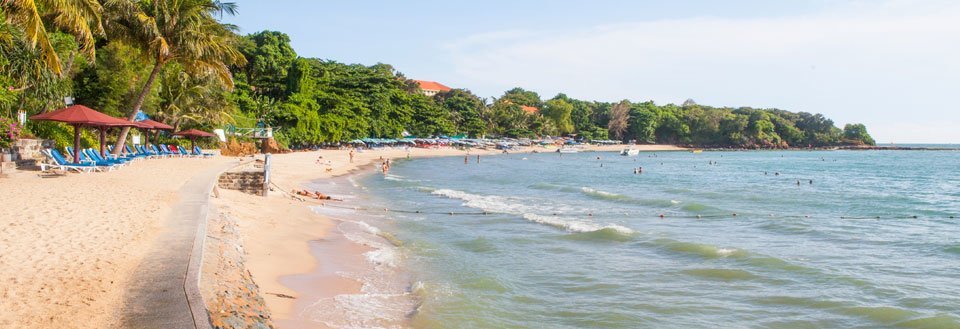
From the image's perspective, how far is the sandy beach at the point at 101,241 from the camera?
5875 mm

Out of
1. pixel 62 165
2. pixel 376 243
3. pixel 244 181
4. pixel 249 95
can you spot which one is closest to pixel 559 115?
pixel 249 95

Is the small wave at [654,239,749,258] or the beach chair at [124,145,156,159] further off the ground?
the beach chair at [124,145,156,159]

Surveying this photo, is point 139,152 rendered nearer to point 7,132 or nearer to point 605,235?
point 7,132

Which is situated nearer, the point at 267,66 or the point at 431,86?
the point at 267,66

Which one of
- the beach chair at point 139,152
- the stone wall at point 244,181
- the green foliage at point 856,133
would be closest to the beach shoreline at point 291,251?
the stone wall at point 244,181

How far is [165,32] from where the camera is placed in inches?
989

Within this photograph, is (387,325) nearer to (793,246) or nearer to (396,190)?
(793,246)

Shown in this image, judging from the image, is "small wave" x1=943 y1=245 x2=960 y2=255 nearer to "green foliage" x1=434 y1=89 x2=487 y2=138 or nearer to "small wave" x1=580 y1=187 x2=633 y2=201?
"small wave" x1=580 y1=187 x2=633 y2=201

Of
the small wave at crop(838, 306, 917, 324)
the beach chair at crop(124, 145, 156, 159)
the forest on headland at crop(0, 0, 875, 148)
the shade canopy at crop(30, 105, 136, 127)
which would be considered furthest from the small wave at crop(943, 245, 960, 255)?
the beach chair at crop(124, 145, 156, 159)

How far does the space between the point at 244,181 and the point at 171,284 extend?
14447mm

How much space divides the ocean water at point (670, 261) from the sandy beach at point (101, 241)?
6.83 feet

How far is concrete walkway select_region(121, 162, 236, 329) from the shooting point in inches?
209

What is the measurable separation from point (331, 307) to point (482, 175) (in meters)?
34.9

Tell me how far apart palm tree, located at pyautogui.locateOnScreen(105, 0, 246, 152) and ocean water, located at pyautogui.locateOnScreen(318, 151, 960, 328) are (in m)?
8.75
